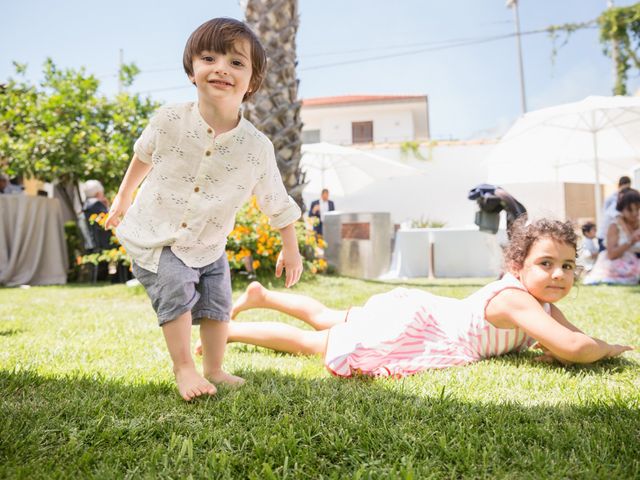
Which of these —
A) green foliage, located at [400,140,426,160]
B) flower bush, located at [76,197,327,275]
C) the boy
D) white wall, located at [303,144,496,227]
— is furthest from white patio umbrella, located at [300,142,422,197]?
the boy

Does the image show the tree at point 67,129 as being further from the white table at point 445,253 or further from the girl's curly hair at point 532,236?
the girl's curly hair at point 532,236

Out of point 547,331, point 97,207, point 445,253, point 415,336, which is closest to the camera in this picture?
point 547,331

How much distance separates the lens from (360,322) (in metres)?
2.33

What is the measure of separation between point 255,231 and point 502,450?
500 cm

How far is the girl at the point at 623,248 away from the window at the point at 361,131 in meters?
19.9

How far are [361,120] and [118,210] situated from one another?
24852 millimetres

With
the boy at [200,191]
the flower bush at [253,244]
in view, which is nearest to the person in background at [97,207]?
the flower bush at [253,244]

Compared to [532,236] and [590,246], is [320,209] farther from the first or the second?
[532,236]

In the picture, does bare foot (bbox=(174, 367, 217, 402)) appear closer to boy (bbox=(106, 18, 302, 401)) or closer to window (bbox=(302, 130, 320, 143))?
boy (bbox=(106, 18, 302, 401))

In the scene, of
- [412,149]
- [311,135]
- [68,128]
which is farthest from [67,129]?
[311,135]

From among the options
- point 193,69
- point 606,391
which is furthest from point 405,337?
point 193,69

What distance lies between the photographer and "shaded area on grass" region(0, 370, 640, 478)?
4.00 feet

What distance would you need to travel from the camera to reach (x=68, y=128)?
8531 mm

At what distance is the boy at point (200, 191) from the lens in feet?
6.04
